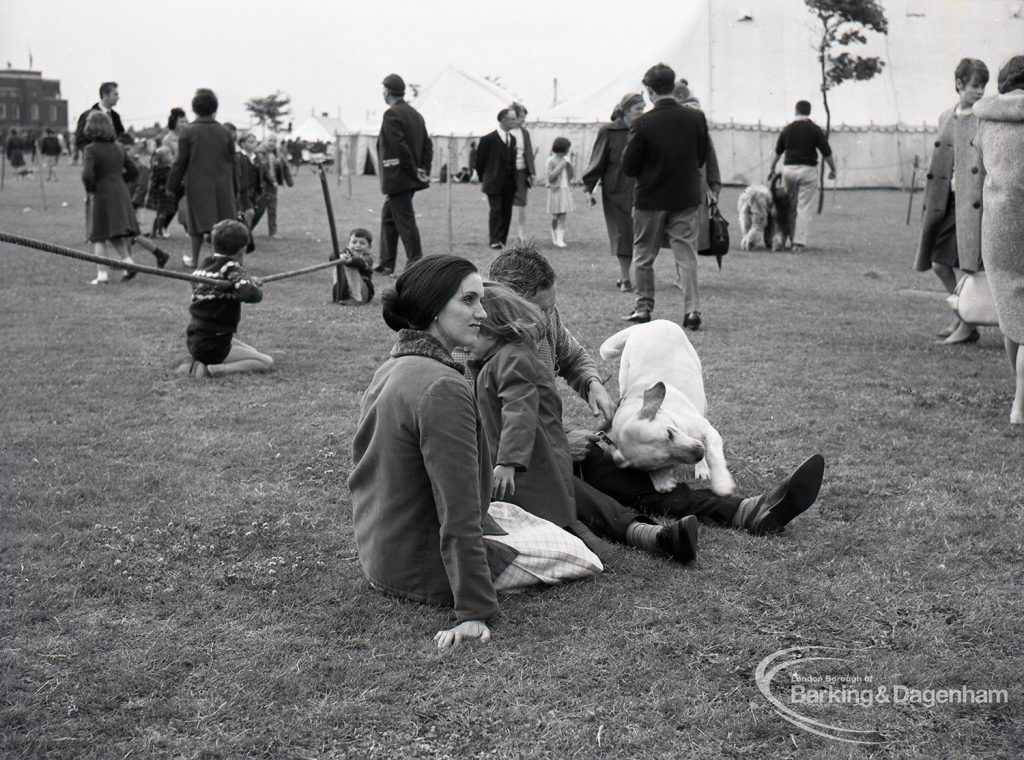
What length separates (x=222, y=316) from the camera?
7344mm

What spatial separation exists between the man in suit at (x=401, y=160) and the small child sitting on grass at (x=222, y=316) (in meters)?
4.27

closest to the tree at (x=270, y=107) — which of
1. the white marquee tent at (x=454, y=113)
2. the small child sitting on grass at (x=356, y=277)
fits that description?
the white marquee tent at (x=454, y=113)

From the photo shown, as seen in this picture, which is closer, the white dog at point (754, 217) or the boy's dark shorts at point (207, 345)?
the boy's dark shorts at point (207, 345)

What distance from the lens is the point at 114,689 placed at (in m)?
3.17

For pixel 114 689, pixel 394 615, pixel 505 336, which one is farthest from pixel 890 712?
pixel 114 689

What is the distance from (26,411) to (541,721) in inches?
181

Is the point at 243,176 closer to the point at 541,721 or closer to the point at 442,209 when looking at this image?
the point at 442,209

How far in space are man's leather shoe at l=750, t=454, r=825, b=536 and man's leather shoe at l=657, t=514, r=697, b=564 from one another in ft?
1.48

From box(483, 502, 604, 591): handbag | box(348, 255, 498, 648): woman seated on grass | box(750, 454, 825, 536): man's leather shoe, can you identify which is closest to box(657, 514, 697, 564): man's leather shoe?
box(483, 502, 604, 591): handbag

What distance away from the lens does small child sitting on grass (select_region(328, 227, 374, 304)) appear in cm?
1040

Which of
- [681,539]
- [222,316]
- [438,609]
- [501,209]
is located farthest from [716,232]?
[438,609]

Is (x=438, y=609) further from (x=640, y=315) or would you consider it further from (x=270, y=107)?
(x=270, y=107)

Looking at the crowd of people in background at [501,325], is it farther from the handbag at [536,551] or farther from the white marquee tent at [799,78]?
the white marquee tent at [799,78]

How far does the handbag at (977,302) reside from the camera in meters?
7.29
